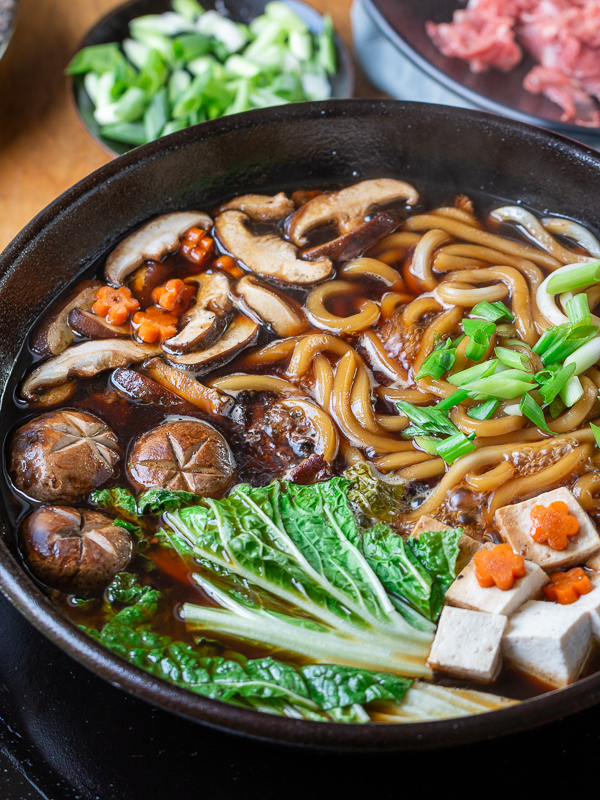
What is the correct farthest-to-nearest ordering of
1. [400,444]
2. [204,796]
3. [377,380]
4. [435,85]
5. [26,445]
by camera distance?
[435,85] < [377,380] < [400,444] < [26,445] < [204,796]

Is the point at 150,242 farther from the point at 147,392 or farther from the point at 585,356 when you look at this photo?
the point at 585,356

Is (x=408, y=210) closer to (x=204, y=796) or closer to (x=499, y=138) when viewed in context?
(x=499, y=138)

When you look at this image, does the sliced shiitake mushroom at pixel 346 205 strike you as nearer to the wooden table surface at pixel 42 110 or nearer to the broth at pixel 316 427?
the broth at pixel 316 427

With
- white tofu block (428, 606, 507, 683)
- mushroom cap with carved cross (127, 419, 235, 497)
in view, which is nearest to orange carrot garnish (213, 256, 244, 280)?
mushroom cap with carved cross (127, 419, 235, 497)

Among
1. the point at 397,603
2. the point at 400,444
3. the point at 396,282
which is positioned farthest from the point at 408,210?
the point at 397,603

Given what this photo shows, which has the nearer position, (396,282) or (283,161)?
(396,282)

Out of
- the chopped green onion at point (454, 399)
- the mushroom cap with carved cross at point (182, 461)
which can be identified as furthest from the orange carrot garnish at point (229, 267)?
the chopped green onion at point (454, 399)

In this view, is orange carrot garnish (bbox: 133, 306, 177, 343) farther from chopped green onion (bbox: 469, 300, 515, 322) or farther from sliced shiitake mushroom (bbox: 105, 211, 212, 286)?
chopped green onion (bbox: 469, 300, 515, 322)
